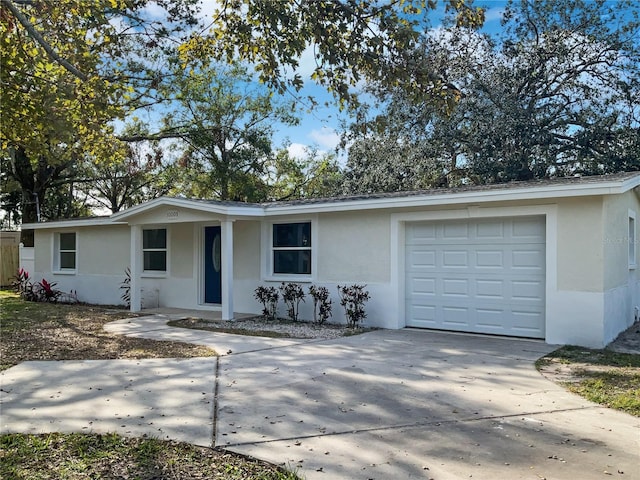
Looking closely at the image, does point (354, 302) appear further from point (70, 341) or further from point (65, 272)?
point (65, 272)

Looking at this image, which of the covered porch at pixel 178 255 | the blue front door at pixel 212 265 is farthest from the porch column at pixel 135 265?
the blue front door at pixel 212 265

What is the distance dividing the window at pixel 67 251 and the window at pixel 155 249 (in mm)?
3454

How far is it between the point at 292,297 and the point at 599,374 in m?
6.27

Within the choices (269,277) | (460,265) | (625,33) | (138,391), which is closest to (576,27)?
(625,33)

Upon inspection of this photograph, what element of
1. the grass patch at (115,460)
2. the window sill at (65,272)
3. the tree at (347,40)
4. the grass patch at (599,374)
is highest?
the tree at (347,40)

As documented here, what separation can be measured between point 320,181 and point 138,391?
2297 cm

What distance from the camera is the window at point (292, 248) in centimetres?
1136

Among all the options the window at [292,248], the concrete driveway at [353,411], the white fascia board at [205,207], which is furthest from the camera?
the window at [292,248]

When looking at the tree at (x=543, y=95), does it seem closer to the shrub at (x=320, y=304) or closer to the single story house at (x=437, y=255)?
the single story house at (x=437, y=255)

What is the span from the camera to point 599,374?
245 inches

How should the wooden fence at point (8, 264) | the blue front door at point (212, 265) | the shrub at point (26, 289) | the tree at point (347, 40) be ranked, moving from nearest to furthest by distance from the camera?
the tree at point (347, 40), the blue front door at point (212, 265), the shrub at point (26, 289), the wooden fence at point (8, 264)

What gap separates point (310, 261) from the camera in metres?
11.3

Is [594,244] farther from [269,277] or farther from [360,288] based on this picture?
[269,277]

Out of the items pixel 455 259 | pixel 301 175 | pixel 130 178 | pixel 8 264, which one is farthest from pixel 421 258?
pixel 130 178
